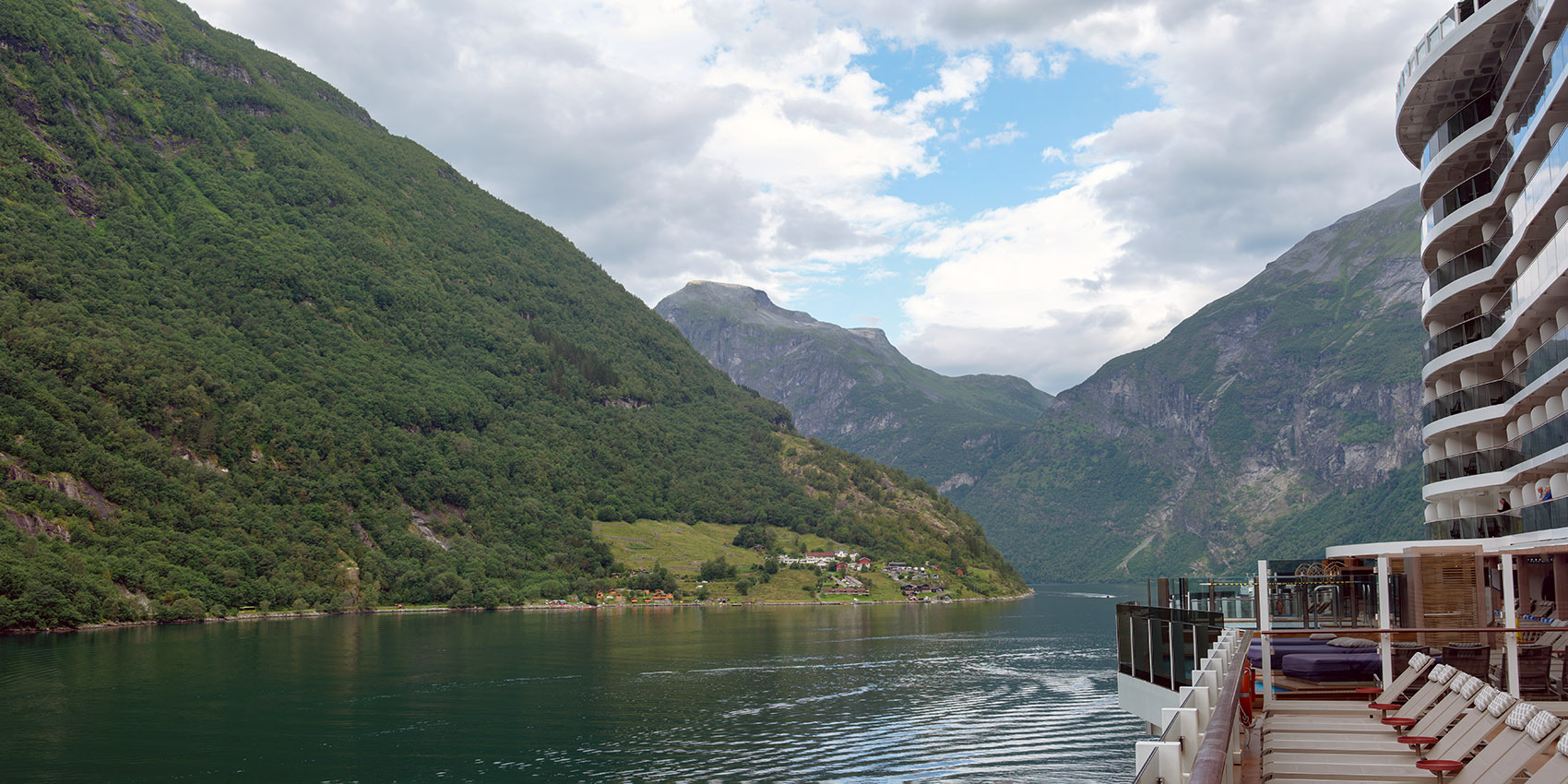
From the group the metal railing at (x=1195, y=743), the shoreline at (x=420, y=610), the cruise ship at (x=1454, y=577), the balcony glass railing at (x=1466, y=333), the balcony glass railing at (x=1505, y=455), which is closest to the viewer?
the metal railing at (x=1195, y=743)

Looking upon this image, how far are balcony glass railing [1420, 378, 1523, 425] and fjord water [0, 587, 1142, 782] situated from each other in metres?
18.0

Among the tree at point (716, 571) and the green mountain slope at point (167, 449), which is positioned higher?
the green mountain slope at point (167, 449)

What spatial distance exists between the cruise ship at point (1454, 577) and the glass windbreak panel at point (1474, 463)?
0.07 meters

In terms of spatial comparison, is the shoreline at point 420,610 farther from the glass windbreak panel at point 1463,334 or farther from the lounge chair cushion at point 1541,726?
the lounge chair cushion at point 1541,726

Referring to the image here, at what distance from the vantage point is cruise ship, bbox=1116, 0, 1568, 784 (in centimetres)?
1075

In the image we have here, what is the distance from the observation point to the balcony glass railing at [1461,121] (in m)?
40.2

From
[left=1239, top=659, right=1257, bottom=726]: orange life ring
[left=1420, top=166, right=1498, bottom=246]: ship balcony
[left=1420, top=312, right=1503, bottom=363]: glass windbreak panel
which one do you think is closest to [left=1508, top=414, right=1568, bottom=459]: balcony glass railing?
[left=1420, top=312, right=1503, bottom=363]: glass windbreak panel

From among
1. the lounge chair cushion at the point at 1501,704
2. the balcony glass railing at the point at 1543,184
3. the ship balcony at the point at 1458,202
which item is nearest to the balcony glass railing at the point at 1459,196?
the ship balcony at the point at 1458,202

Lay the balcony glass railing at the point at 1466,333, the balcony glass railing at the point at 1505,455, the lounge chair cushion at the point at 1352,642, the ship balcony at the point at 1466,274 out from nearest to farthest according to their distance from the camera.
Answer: the lounge chair cushion at the point at 1352,642, the balcony glass railing at the point at 1505,455, the ship balcony at the point at 1466,274, the balcony glass railing at the point at 1466,333

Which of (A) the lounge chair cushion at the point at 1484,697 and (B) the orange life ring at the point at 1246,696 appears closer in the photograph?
(A) the lounge chair cushion at the point at 1484,697

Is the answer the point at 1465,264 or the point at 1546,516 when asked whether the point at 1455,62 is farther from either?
the point at 1546,516

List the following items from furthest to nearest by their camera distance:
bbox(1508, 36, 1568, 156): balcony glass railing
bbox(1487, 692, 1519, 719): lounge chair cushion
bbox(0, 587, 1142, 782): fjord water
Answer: bbox(0, 587, 1142, 782): fjord water → bbox(1508, 36, 1568, 156): balcony glass railing → bbox(1487, 692, 1519, 719): lounge chair cushion

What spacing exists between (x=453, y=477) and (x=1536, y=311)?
182827 millimetres

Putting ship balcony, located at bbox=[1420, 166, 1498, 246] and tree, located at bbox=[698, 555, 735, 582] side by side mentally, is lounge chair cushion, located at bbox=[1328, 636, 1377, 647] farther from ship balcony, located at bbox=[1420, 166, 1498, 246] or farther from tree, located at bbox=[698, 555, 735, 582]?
tree, located at bbox=[698, 555, 735, 582]
